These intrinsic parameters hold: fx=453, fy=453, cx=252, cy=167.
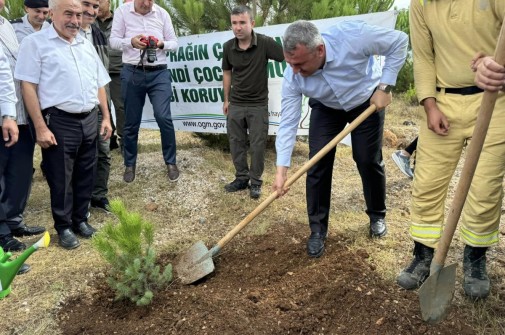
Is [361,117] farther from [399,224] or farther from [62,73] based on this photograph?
[62,73]

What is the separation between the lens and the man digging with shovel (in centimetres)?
234

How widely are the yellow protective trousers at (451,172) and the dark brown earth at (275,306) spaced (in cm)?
44

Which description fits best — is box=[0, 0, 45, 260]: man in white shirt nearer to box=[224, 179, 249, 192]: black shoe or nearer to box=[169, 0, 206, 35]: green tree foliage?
box=[224, 179, 249, 192]: black shoe

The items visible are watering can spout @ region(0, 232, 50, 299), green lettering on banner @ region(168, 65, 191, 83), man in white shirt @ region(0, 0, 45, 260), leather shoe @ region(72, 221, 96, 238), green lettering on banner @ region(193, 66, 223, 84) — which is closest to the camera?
watering can spout @ region(0, 232, 50, 299)

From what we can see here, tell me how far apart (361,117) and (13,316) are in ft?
8.28

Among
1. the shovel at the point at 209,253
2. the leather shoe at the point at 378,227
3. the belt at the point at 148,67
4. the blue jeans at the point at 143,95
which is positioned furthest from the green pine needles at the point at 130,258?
the belt at the point at 148,67

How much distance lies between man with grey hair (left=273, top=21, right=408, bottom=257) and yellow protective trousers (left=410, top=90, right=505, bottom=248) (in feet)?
1.81

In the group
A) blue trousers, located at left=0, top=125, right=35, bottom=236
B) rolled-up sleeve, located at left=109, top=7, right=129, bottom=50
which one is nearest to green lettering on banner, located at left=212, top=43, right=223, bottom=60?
rolled-up sleeve, located at left=109, top=7, right=129, bottom=50

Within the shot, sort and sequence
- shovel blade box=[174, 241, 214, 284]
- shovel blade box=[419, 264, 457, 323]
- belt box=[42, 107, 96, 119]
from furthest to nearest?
belt box=[42, 107, 96, 119]
shovel blade box=[174, 241, 214, 284]
shovel blade box=[419, 264, 457, 323]

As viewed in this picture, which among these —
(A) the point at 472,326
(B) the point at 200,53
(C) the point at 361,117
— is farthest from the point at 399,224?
(B) the point at 200,53

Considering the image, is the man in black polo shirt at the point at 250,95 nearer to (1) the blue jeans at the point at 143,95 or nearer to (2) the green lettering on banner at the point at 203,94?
(1) the blue jeans at the point at 143,95

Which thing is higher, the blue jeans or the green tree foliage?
the green tree foliage

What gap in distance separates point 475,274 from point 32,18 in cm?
398

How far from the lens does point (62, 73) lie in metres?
3.32
